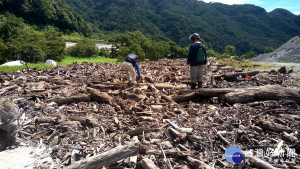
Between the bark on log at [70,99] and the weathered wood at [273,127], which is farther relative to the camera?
the bark on log at [70,99]

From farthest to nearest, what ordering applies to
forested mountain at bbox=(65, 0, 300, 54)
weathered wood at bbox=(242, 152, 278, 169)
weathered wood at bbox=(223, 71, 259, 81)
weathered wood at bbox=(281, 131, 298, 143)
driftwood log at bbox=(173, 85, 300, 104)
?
1. forested mountain at bbox=(65, 0, 300, 54)
2. weathered wood at bbox=(223, 71, 259, 81)
3. driftwood log at bbox=(173, 85, 300, 104)
4. weathered wood at bbox=(281, 131, 298, 143)
5. weathered wood at bbox=(242, 152, 278, 169)

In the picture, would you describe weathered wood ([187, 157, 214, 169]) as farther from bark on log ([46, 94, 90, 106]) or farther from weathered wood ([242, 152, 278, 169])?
bark on log ([46, 94, 90, 106])

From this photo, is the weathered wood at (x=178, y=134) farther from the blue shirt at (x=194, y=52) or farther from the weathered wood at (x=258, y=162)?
the blue shirt at (x=194, y=52)

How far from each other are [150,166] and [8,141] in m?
2.66

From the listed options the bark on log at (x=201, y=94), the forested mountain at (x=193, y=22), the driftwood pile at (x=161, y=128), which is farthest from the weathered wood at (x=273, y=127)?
the forested mountain at (x=193, y=22)

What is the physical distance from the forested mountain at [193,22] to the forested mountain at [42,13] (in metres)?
54.5

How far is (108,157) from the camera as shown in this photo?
263cm

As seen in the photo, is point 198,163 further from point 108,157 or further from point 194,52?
point 194,52

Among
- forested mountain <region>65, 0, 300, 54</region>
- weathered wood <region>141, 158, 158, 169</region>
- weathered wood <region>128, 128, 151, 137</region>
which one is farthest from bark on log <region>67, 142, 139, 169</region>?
forested mountain <region>65, 0, 300, 54</region>

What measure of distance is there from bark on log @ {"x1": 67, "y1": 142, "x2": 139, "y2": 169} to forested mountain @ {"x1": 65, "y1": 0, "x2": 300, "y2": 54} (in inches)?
4103

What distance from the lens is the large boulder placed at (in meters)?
2.97

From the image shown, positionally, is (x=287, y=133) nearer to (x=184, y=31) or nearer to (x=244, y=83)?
(x=244, y=83)

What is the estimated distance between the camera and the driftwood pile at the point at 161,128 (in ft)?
9.05

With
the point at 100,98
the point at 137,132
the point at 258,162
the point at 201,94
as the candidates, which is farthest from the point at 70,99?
the point at 258,162
